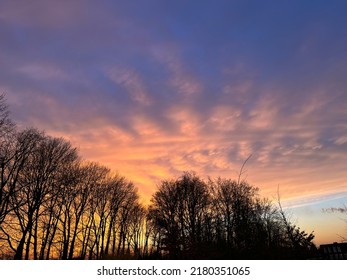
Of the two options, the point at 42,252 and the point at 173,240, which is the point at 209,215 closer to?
the point at 42,252

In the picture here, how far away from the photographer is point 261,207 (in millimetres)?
41344

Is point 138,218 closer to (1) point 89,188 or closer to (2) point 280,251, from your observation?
(1) point 89,188

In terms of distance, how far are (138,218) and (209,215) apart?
22.1 metres

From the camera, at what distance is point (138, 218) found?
6888cm

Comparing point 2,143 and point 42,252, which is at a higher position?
point 2,143

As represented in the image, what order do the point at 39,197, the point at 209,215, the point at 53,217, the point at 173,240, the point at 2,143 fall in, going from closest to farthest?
the point at 173,240
the point at 2,143
the point at 39,197
the point at 53,217
the point at 209,215

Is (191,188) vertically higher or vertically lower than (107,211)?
higher

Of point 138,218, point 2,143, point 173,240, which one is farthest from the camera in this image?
point 138,218

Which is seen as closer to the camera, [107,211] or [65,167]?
[65,167]

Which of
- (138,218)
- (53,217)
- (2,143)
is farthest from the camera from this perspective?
(138,218)
